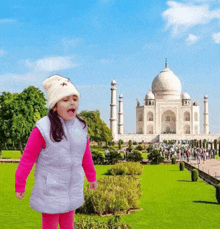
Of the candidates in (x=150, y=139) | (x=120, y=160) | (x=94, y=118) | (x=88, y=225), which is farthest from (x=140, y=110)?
(x=88, y=225)

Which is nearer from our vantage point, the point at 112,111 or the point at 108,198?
the point at 108,198

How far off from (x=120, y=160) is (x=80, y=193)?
17.1 m

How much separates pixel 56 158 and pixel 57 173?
0.36 ft

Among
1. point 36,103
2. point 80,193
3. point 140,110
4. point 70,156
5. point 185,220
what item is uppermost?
point 140,110

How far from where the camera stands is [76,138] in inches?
99.2

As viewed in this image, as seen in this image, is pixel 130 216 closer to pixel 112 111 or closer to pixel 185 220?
pixel 185 220

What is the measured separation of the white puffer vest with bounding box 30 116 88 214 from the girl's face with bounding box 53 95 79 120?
55 millimetres

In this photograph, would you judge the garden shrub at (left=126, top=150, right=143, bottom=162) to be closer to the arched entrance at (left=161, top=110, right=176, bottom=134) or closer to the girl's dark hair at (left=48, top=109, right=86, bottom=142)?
the girl's dark hair at (left=48, top=109, right=86, bottom=142)

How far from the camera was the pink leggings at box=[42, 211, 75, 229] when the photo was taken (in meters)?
2.50

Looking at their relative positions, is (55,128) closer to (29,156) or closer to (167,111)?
(29,156)

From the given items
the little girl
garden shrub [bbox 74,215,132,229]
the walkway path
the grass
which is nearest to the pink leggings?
the little girl

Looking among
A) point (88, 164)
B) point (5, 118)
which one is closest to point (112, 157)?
point (5, 118)

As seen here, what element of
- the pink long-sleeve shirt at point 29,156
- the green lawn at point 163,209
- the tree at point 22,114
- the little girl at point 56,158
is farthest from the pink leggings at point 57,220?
the tree at point 22,114

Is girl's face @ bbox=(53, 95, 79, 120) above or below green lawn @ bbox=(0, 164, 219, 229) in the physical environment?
above
